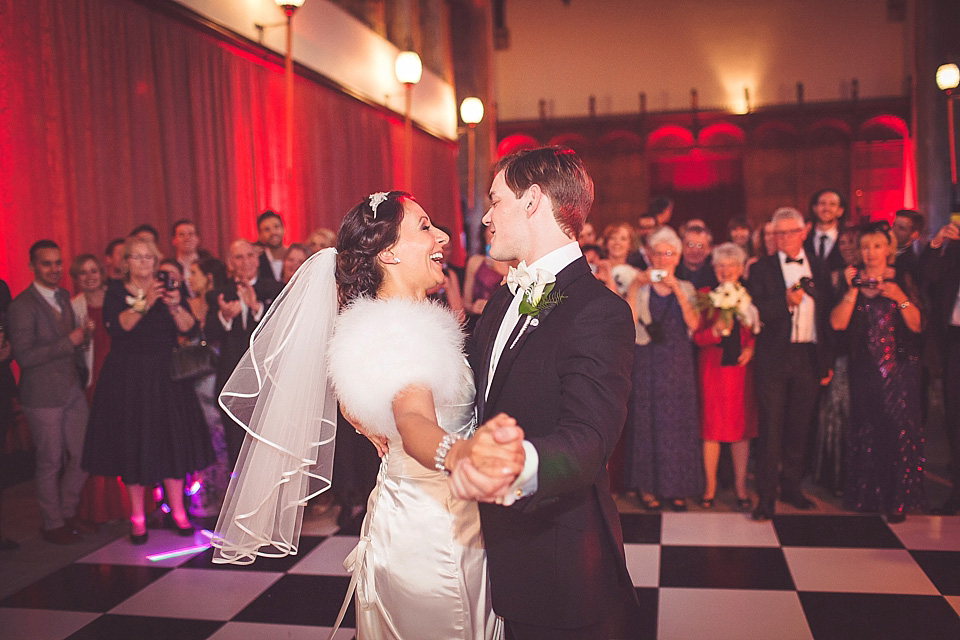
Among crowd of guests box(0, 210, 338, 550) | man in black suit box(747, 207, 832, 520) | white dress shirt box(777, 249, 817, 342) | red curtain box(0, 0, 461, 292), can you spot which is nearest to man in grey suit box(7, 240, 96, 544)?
crowd of guests box(0, 210, 338, 550)

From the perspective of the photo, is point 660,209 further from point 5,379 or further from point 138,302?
point 5,379


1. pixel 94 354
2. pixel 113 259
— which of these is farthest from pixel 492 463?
pixel 113 259

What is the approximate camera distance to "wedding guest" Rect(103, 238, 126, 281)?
4.47 metres

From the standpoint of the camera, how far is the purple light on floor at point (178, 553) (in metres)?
3.57

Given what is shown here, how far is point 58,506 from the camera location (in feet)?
12.7

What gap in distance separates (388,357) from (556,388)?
1.15 ft

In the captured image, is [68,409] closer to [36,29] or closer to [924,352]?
[36,29]

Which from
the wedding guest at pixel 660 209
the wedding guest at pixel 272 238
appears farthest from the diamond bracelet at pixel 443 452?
the wedding guest at pixel 660 209

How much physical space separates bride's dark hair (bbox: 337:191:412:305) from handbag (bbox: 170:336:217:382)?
2333 millimetres

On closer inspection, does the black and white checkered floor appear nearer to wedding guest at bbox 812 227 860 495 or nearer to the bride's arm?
wedding guest at bbox 812 227 860 495

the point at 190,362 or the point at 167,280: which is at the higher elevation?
the point at 167,280

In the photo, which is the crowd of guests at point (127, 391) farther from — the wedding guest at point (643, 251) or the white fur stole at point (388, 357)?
the white fur stole at point (388, 357)

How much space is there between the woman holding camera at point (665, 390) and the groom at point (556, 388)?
2.45 meters

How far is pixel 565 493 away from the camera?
1438 mm
